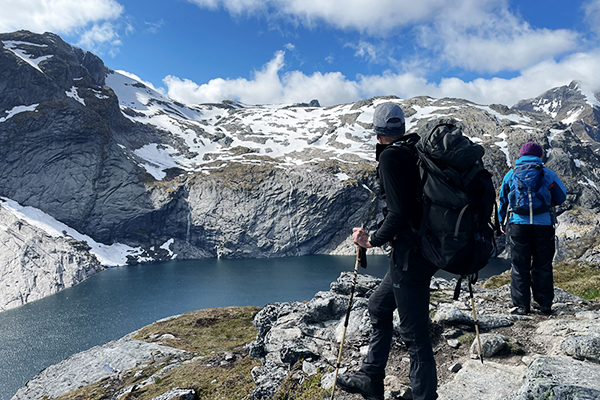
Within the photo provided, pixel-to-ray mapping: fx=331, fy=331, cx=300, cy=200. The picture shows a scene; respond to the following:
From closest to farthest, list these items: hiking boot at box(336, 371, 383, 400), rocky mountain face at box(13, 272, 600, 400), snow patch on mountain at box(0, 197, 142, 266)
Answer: rocky mountain face at box(13, 272, 600, 400), hiking boot at box(336, 371, 383, 400), snow patch on mountain at box(0, 197, 142, 266)

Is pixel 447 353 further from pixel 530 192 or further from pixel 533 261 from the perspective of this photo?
pixel 530 192

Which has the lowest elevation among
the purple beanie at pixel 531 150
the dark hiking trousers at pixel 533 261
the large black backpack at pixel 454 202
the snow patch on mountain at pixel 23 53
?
the dark hiking trousers at pixel 533 261

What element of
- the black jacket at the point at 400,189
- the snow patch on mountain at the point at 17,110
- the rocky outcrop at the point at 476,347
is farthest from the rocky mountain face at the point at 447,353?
the snow patch on mountain at the point at 17,110

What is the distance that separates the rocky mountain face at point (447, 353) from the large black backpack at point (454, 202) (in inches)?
54.6

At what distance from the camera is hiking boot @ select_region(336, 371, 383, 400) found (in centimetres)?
474

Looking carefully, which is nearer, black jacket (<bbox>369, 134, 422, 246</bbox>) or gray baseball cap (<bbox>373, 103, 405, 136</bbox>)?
black jacket (<bbox>369, 134, 422, 246</bbox>)

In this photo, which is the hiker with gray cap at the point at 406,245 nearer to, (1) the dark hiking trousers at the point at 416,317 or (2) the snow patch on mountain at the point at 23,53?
(1) the dark hiking trousers at the point at 416,317

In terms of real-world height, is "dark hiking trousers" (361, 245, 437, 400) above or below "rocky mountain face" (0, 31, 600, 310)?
below

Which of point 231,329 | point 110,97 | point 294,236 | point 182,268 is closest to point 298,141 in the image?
point 294,236

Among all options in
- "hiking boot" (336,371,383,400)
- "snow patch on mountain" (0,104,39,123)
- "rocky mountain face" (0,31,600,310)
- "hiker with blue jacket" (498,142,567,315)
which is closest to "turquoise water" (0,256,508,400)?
"rocky mountain face" (0,31,600,310)

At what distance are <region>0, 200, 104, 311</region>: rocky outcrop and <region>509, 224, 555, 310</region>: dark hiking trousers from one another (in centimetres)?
10289

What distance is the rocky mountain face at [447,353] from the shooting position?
4238 mm

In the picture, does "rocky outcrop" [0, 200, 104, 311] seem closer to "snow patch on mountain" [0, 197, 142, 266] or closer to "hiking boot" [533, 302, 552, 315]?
"snow patch on mountain" [0, 197, 142, 266]

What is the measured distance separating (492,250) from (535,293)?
17.1 feet
